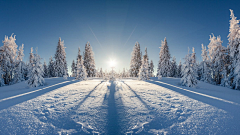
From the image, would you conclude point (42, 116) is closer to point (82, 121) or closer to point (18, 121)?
point (18, 121)

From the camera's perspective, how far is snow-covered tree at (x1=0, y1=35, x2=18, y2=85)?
551 inches

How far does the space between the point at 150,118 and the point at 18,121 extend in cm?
381

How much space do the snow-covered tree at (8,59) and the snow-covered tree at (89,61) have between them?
20.1 metres

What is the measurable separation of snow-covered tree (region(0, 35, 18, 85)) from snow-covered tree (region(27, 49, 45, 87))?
23.5 feet

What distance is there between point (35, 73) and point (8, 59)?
770cm

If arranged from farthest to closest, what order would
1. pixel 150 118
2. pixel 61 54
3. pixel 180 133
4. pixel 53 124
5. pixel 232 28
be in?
pixel 61 54 < pixel 232 28 < pixel 150 118 < pixel 53 124 < pixel 180 133

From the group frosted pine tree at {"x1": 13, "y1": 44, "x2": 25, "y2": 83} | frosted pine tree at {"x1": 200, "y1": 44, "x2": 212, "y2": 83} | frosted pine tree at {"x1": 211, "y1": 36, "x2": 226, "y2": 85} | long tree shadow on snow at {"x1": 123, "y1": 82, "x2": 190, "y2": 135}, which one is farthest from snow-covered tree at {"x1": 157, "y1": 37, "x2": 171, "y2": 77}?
frosted pine tree at {"x1": 13, "y1": 44, "x2": 25, "y2": 83}

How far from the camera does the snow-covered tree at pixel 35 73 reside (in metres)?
10.3

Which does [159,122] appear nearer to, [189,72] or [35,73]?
[189,72]

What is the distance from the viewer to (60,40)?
32125 millimetres

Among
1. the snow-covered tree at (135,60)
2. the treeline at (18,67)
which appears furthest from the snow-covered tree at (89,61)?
the treeline at (18,67)

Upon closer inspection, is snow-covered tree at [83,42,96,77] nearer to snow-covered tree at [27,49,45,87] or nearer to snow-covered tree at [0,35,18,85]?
snow-covered tree at [0,35,18,85]

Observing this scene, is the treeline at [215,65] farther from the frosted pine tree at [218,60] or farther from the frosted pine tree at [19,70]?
the frosted pine tree at [19,70]

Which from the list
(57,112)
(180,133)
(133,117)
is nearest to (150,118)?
(133,117)
